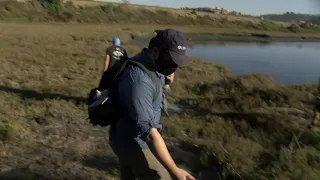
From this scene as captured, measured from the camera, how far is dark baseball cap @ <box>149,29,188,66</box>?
9.46ft

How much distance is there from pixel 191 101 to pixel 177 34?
931cm

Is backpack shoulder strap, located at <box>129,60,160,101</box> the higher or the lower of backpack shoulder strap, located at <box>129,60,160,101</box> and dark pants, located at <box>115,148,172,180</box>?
the higher

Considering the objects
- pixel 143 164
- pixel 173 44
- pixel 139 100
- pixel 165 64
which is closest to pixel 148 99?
pixel 139 100

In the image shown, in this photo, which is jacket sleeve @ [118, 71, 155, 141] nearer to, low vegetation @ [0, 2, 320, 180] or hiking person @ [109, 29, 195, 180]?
hiking person @ [109, 29, 195, 180]

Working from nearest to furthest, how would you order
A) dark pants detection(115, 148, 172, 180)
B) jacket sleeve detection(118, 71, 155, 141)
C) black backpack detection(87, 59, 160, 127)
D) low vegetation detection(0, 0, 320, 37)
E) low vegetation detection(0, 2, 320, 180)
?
jacket sleeve detection(118, 71, 155, 141) → black backpack detection(87, 59, 160, 127) → dark pants detection(115, 148, 172, 180) → low vegetation detection(0, 2, 320, 180) → low vegetation detection(0, 0, 320, 37)

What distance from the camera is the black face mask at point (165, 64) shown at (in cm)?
291

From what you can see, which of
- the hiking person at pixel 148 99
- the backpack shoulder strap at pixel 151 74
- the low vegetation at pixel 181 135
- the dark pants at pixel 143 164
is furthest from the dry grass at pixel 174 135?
the backpack shoulder strap at pixel 151 74

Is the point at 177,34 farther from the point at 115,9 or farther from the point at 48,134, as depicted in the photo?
the point at 115,9

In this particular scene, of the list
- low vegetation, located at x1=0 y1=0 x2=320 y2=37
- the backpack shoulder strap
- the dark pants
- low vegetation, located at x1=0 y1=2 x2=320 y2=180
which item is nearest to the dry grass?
low vegetation, located at x1=0 y1=2 x2=320 y2=180

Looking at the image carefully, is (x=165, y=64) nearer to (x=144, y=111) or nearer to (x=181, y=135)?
(x=144, y=111)

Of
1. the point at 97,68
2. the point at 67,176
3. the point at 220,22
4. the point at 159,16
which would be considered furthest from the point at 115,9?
the point at 67,176

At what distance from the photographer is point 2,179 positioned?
17.3 ft

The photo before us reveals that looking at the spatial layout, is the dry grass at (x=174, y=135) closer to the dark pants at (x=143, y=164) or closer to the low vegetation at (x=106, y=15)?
the dark pants at (x=143, y=164)

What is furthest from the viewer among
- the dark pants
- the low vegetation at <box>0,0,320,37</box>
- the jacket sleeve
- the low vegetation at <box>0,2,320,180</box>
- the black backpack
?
the low vegetation at <box>0,0,320,37</box>
